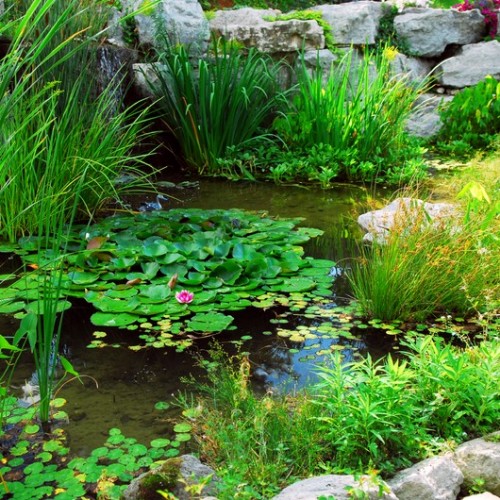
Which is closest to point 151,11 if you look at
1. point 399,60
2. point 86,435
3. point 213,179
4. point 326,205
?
point 213,179

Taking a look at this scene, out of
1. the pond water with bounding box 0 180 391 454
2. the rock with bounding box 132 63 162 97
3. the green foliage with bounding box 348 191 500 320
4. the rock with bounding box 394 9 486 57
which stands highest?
the rock with bounding box 394 9 486 57

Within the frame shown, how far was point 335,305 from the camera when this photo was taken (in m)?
3.65

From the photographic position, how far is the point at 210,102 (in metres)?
6.50

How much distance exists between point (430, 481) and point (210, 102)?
16.6ft

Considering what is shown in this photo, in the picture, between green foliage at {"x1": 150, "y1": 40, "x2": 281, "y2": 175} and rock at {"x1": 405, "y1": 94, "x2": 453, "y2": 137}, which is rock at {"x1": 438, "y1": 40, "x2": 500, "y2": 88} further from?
green foliage at {"x1": 150, "y1": 40, "x2": 281, "y2": 175}

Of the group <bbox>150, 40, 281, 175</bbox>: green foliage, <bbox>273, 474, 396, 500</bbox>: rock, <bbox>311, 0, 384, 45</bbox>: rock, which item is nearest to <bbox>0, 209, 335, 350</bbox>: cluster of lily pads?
<bbox>273, 474, 396, 500</bbox>: rock

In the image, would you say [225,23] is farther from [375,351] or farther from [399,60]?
[375,351]

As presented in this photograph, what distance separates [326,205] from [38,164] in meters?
2.32

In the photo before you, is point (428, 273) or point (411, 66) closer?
point (428, 273)

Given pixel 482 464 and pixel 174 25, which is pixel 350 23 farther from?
pixel 482 464

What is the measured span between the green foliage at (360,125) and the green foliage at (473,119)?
3.38ft

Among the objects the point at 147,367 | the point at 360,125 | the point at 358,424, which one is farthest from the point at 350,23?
the point at 358,424

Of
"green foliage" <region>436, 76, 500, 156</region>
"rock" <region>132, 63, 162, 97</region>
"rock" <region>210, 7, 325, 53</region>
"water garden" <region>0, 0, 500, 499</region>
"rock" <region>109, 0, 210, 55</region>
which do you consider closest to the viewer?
"water garden" <region>0, 0, 500, 499</region>

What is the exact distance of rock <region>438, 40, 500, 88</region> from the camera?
351 inches
